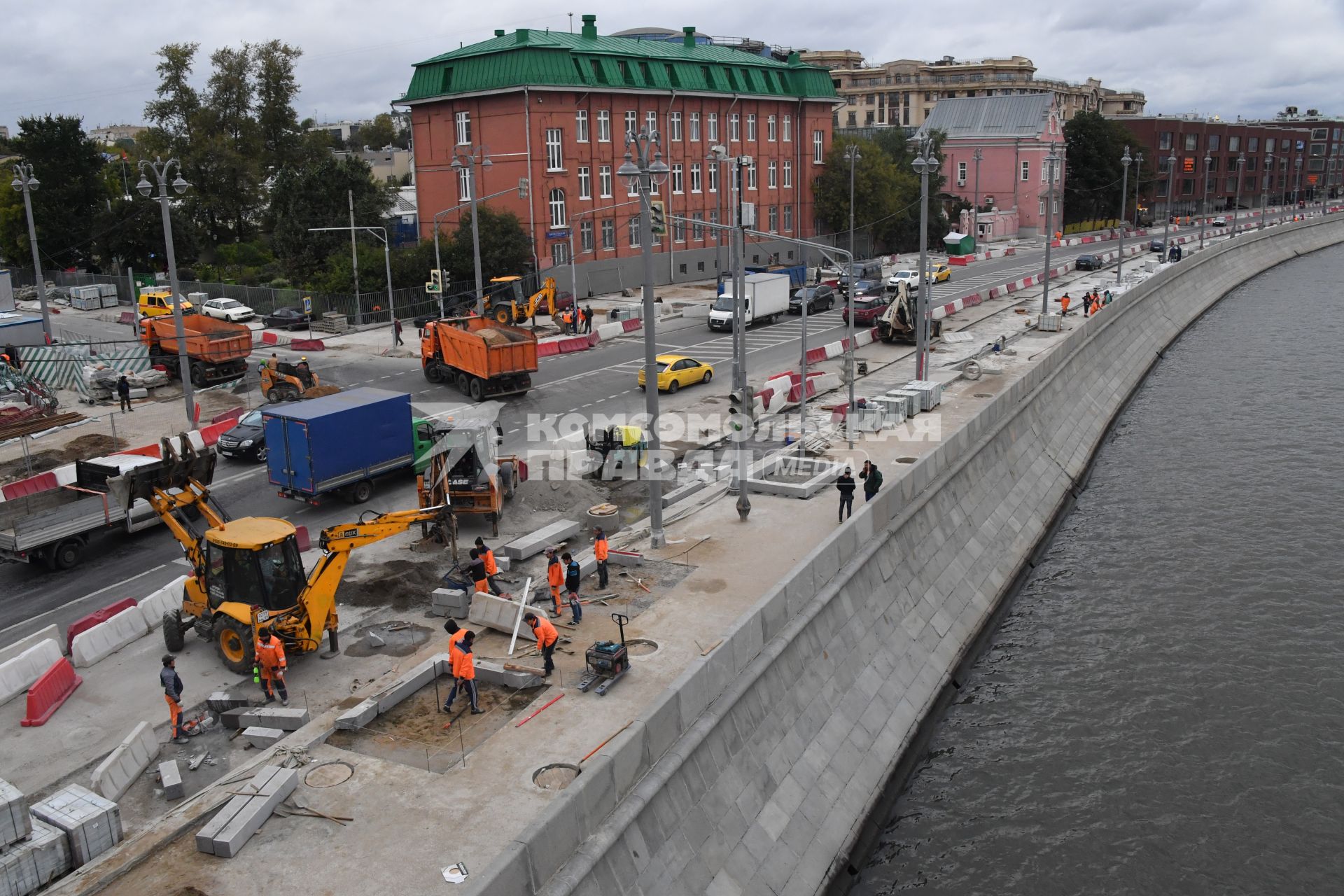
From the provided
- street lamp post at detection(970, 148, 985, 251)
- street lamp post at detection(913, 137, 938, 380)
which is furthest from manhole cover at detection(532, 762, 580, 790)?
street lamp post at detection(970, 148, 985, 251)

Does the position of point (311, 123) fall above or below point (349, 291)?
above

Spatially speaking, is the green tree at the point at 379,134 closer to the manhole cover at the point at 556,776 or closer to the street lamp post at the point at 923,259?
the street lamp post at the point at 923,259

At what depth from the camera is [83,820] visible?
1345 cm

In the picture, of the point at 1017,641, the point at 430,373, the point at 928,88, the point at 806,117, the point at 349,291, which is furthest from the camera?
the point at 928,88

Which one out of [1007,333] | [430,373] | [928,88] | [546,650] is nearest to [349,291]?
[430,373]

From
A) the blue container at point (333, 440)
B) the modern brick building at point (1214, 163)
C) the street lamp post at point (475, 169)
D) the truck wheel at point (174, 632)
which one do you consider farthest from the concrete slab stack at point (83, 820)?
the modern brick building at point (1214, 163)

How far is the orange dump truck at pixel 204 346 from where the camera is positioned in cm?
4394

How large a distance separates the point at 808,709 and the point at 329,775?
816 cm

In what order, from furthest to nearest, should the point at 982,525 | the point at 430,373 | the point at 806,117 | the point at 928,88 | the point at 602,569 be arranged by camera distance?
1. the point at 928,88
2. the point at 806,117
3. the point at 430,373
4. the point at 982,525
5. the point at 602,569

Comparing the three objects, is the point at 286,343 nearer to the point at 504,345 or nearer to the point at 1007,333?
the point at 504,345

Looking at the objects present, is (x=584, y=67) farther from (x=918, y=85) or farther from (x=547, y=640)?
(x=918, y=85)

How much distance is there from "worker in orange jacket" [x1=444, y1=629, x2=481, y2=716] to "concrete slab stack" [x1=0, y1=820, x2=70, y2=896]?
5.58 metres

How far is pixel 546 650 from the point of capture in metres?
17.9

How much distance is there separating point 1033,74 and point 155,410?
165m
